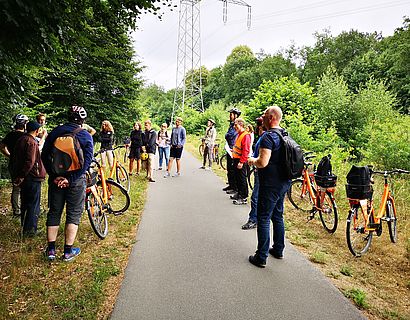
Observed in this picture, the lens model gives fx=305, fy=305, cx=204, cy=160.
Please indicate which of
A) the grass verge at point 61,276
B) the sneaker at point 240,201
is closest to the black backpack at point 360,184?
the sneaker at point 240,201

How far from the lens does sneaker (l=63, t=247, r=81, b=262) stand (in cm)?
434

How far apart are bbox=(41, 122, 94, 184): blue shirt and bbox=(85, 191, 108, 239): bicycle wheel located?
95 cm

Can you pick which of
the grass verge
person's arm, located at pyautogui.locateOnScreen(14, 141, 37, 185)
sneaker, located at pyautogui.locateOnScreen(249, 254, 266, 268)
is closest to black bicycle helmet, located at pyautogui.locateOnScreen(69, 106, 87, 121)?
person's arm, located at pyautogui.locateOnScreen(14, 141, 37, 185)

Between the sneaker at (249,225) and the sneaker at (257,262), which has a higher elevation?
the sneaker at (249,225)

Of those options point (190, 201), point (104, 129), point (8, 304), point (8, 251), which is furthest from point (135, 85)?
point (8, 304)

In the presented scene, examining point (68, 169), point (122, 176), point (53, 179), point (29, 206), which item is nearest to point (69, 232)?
point (53, 179)

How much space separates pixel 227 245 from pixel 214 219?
54.0 inches

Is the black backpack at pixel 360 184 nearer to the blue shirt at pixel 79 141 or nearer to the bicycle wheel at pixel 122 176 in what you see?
the blue shirt at pixel 79 141

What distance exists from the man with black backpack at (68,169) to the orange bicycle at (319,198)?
4155 mm

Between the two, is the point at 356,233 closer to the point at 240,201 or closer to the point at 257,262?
the point at 257,262

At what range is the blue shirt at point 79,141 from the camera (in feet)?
13.5

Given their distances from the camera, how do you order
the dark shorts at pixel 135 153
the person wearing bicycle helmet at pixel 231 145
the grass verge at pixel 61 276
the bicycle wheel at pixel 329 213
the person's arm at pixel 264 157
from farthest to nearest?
the dark shorts at pixel 135 153 < the person wearing bicycle helmet at pixel 231 145 < the bicycle wheel at pixel 329 213 < the person's arm at pixel 264 157 < the grass verge at pixel 61 276

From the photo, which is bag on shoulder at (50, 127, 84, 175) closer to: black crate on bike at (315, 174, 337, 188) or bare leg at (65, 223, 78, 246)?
bare leg at (65, 223, 78, 246)

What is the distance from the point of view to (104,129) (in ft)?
27.5
